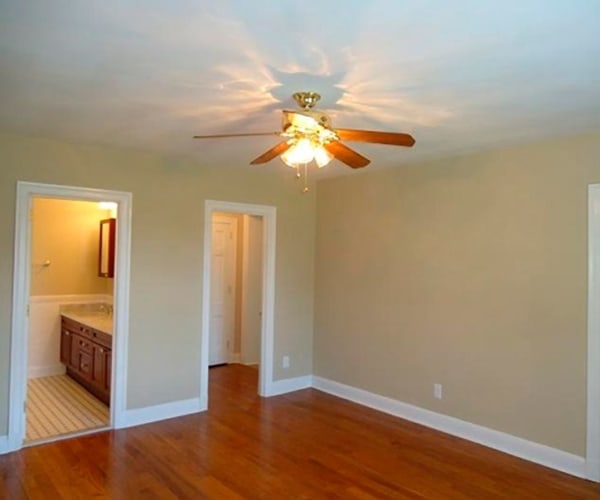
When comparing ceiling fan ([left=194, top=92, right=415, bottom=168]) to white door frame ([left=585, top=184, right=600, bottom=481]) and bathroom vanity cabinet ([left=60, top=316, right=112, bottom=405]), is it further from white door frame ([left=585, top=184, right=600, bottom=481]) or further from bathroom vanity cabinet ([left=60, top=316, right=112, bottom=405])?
bathroom vanity cabinet ([left=60, top=316, right=112, bottom=405])

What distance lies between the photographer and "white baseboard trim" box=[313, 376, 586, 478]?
354cm

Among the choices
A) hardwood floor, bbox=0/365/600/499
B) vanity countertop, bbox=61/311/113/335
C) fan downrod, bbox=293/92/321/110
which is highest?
fan downrod, bbox=293/92/321/110

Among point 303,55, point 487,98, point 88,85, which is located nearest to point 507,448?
point 487,98

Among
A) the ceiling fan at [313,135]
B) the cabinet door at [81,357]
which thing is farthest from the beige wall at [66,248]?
the ceiling fan at [313,135]

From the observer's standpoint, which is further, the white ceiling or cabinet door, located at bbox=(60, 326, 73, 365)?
cabinet door, located at bbox=(60, 326, 73, 365)

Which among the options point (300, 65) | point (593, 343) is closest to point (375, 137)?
point (300, 65)

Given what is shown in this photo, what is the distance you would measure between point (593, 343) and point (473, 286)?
1.01 m

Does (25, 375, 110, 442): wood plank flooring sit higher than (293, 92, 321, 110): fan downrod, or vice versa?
(293, 92, 321, 110): fan downrod

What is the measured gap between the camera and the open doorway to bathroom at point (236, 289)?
684 cm

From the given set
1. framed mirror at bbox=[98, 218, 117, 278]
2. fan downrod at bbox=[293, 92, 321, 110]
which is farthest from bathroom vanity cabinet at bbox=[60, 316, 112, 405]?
fan downrod at bbox=[293, 92, 321, 110]

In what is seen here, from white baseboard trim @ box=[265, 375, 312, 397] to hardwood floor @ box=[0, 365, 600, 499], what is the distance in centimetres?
70

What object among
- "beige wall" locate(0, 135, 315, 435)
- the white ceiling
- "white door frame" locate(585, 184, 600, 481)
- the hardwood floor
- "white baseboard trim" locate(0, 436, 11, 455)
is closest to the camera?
the white ceiling

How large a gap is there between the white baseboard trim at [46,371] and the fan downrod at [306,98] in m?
5.10

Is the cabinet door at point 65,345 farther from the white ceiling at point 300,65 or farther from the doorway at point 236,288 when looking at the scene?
the white ceiling at point 300,65
